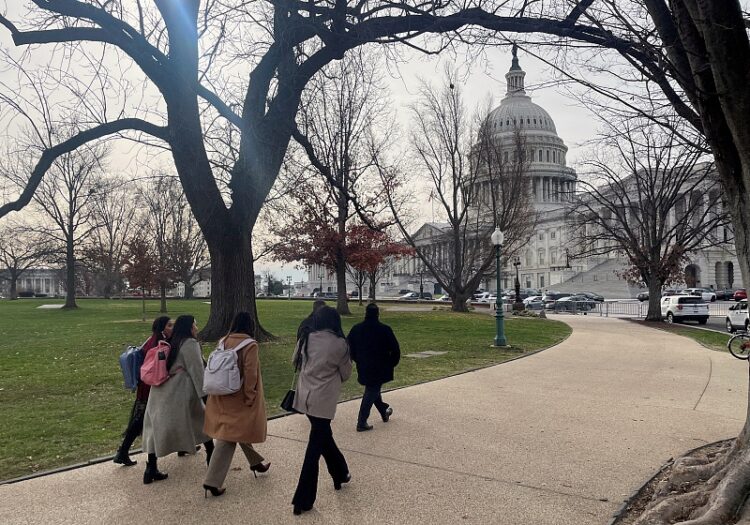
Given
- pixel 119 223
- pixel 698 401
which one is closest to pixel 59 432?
pixel 698 401

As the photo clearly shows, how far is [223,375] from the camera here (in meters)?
4.80

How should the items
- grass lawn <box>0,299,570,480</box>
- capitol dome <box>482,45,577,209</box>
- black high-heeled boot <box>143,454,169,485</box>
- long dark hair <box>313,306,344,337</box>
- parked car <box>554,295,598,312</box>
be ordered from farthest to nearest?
capitol dome <box>482,45,577,209</box>
parked car <box>554,295,598,312</box>
grass lawn <box>0,299,570,480</box>
black high-heeled boot <box>143,454,169,485</box>
long dark hair <box>313,306,344,337</box>

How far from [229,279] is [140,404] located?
9792mm

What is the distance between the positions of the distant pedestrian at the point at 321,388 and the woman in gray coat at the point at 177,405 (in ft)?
3.61

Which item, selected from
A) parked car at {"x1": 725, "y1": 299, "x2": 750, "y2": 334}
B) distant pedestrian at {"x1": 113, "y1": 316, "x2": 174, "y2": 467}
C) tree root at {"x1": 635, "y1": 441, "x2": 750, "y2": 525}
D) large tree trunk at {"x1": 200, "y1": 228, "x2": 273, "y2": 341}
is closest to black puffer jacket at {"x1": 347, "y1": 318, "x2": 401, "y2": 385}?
distant pedestrian at {"x1": 113, "y1": 316, "x2": 174, "y2": 467}

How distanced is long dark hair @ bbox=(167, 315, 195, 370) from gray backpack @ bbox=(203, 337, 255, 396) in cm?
66

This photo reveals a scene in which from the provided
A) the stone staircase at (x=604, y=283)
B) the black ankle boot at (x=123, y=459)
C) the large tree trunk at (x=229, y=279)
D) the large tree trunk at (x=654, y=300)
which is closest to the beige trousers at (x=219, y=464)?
the black ankle boot at (x=123, y=459)

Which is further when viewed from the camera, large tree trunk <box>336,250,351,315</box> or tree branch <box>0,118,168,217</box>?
large tree trunk <box>336,250,351,315</box>

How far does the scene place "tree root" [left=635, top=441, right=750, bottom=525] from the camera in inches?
144

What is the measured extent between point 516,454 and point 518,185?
106 ft

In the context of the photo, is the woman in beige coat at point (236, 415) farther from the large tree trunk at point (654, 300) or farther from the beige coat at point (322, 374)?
the large tree trunk at point (654, 300)

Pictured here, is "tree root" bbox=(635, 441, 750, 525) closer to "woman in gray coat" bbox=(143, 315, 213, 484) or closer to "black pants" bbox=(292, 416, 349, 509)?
"black pants" bbox=(292, 416, 349, 509)

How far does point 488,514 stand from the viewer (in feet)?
14.6

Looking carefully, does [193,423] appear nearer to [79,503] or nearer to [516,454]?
[79,503]
